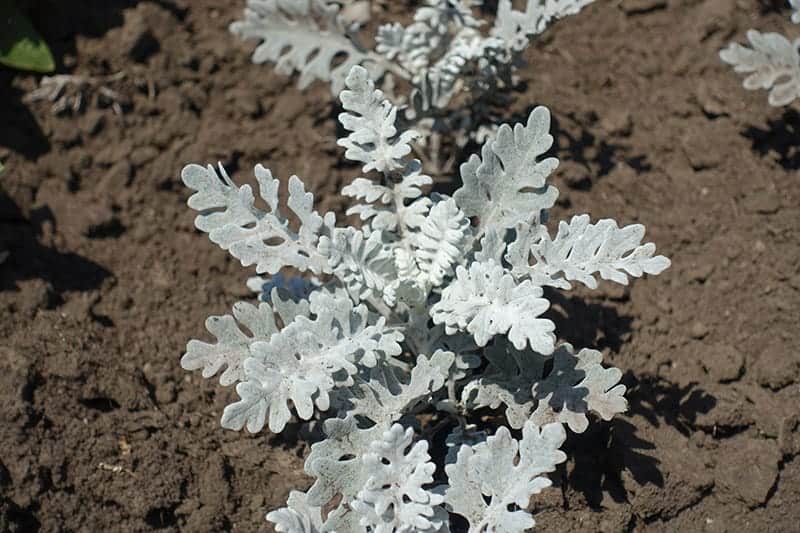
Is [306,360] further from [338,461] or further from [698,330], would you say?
[698,330]

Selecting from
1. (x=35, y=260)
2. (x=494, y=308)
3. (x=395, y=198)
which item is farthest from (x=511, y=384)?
(x=35, y=260)

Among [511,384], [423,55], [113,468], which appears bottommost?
[113,468]

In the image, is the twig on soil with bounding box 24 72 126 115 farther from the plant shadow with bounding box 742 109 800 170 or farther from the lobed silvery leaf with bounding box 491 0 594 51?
the plant shadow with bounding box 742 109 800 170

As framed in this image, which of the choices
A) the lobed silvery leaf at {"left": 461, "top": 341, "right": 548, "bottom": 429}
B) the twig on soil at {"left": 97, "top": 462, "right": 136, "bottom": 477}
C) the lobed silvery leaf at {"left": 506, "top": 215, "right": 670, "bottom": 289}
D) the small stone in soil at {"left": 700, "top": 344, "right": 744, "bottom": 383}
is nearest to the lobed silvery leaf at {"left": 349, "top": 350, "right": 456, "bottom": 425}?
the lobed silvery leaf at {"left": 461, "top": 341, "right": 548, "bottom": 429}

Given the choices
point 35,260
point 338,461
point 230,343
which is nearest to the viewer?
point 338,461

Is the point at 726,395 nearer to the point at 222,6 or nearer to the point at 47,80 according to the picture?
the point at 222,6

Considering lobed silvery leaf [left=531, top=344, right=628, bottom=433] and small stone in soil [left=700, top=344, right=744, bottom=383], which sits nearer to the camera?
lobed silvery leaf [left=531, top=344, right=628, bottom=433]
